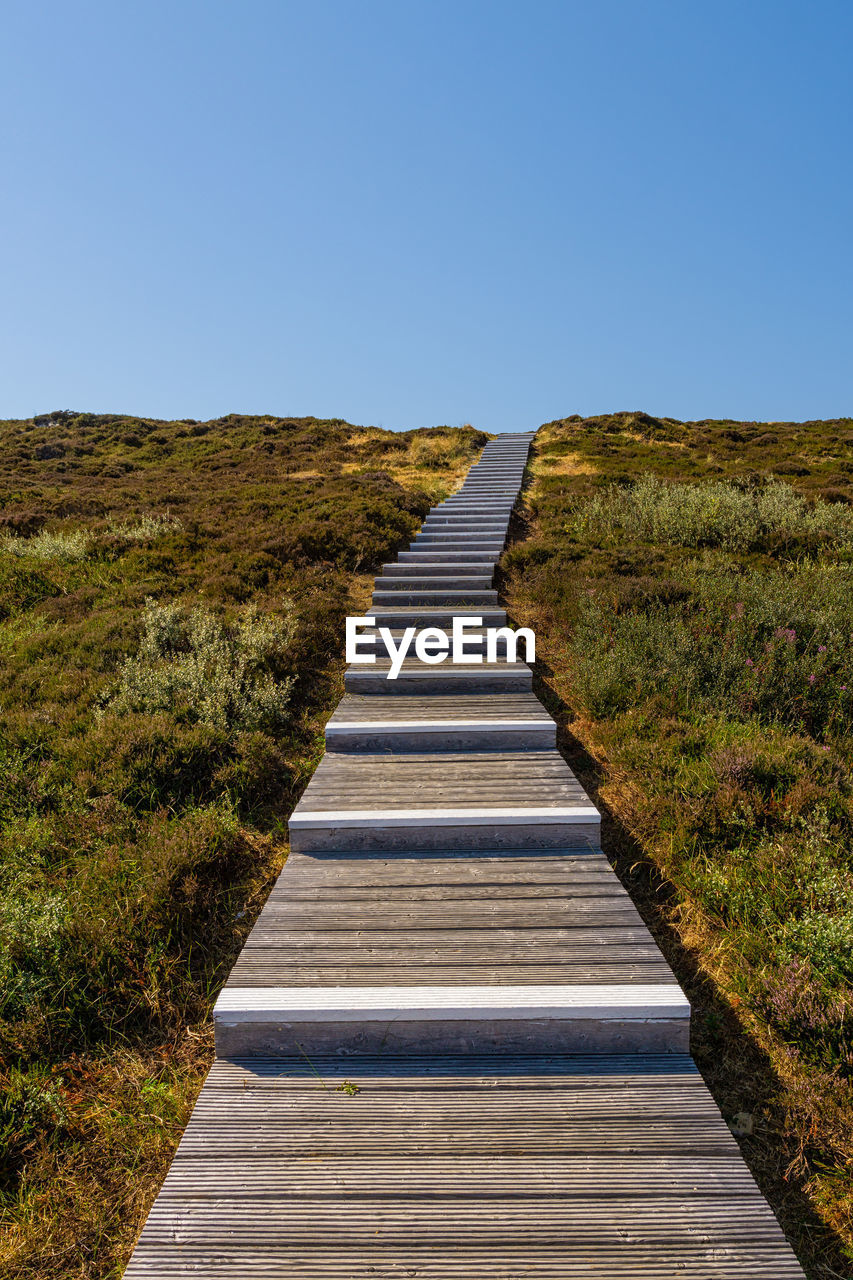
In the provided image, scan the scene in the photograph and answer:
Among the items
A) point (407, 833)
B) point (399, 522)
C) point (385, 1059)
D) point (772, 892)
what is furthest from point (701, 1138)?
point (399, 522)

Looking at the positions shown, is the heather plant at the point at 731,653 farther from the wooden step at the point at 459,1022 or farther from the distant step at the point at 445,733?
the wooden step at the point at 459,1022

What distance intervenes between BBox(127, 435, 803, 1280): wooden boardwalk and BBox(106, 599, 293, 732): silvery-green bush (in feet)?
5.76

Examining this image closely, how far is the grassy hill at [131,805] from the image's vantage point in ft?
8.75

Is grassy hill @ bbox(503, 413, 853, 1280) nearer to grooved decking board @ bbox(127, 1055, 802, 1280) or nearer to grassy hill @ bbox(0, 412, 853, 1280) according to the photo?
grassy hill @ bbox(0, 412, 853, 1280)

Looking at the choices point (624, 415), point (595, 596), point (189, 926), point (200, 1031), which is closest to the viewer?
point (200, 1031)

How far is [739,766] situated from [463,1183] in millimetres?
3381

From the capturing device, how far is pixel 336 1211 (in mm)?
2154

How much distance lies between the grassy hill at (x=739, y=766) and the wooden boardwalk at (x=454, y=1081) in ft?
1.68

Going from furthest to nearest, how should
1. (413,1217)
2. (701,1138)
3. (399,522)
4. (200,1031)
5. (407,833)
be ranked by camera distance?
1. (399,522)
2. (407,833)
3. (200,1031)
4. (701,1138)
5. (413,1217)

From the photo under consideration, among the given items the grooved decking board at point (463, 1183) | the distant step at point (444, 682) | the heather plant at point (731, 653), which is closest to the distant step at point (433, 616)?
the heather plant at point (731, 653)

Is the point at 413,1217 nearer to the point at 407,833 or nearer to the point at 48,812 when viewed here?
the point at 407,833

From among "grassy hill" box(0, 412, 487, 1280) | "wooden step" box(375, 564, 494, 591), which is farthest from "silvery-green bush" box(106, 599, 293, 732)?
"wooden step" box(375, 564, 494, 591)

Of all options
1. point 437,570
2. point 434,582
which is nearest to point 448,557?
point 437,570

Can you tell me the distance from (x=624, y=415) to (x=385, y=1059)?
32431 millimetres
